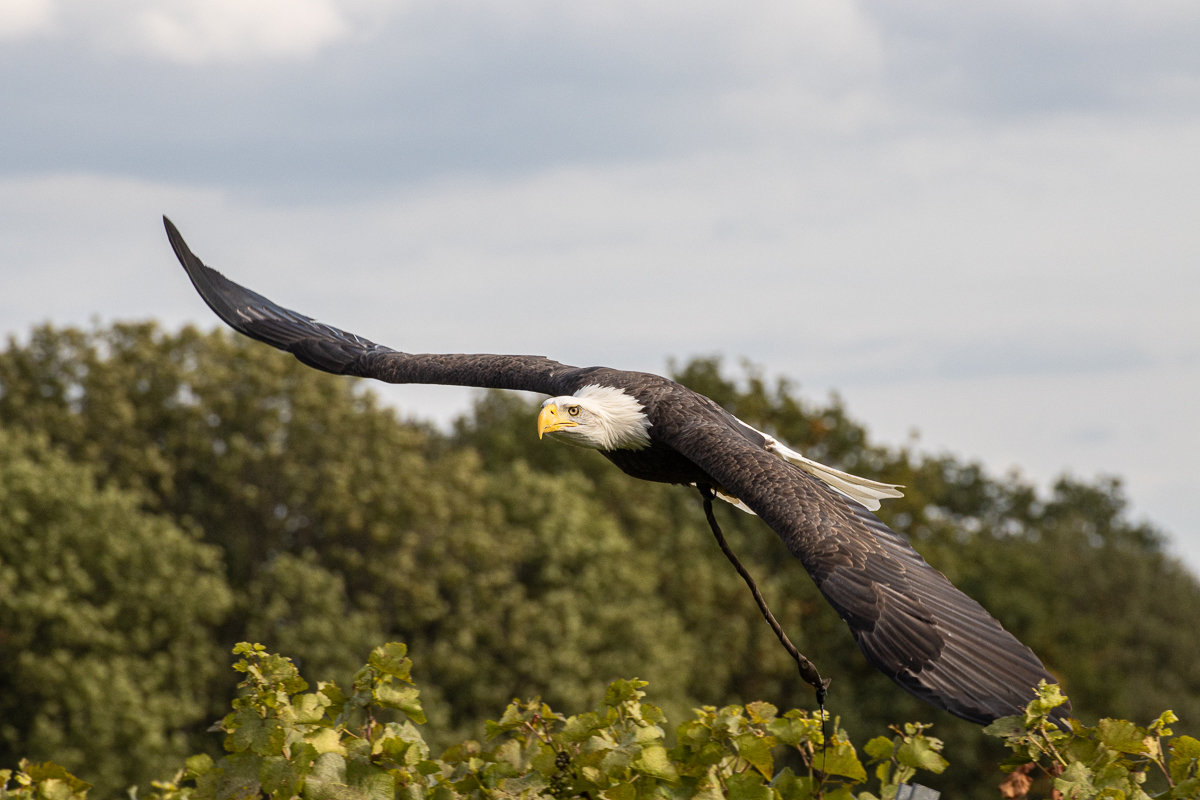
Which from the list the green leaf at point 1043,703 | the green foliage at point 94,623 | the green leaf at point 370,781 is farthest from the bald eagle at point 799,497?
the green foliage at point 94,623

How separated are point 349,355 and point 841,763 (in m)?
5.52

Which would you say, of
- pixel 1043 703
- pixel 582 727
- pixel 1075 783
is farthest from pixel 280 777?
pixel 1075 783

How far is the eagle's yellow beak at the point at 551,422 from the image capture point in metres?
7.27

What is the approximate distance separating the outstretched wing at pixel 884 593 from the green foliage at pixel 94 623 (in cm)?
2830

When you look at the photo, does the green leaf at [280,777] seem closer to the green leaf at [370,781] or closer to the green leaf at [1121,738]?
the green leaf at [370,781]

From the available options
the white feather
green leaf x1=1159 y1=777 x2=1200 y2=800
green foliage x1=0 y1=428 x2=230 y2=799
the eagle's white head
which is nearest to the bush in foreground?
green leaf x1=1159 y1=777 x2=1200 y2=800

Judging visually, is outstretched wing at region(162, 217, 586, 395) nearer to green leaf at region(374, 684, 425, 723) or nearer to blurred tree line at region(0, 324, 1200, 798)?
green leaf at region(374, 684, 425, 723)

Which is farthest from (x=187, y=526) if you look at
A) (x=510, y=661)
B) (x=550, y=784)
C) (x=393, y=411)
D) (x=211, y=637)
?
(x=550, y=784)

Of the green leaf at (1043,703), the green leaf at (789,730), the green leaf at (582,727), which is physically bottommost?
the green leaf at (582,727)

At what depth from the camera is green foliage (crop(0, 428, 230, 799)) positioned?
32.2 metres

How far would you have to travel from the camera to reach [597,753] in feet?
17.2

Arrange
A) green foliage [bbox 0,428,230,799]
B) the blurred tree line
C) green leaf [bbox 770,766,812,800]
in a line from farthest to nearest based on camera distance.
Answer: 1. the blurred tree line
2. green foliage [bbox 0,428,230,799]
3. green leaf [bbox 770,766,812,800]

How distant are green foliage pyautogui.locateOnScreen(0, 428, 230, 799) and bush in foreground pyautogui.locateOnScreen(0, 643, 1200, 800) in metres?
28.8

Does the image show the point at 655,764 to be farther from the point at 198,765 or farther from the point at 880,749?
the point at 198,765
